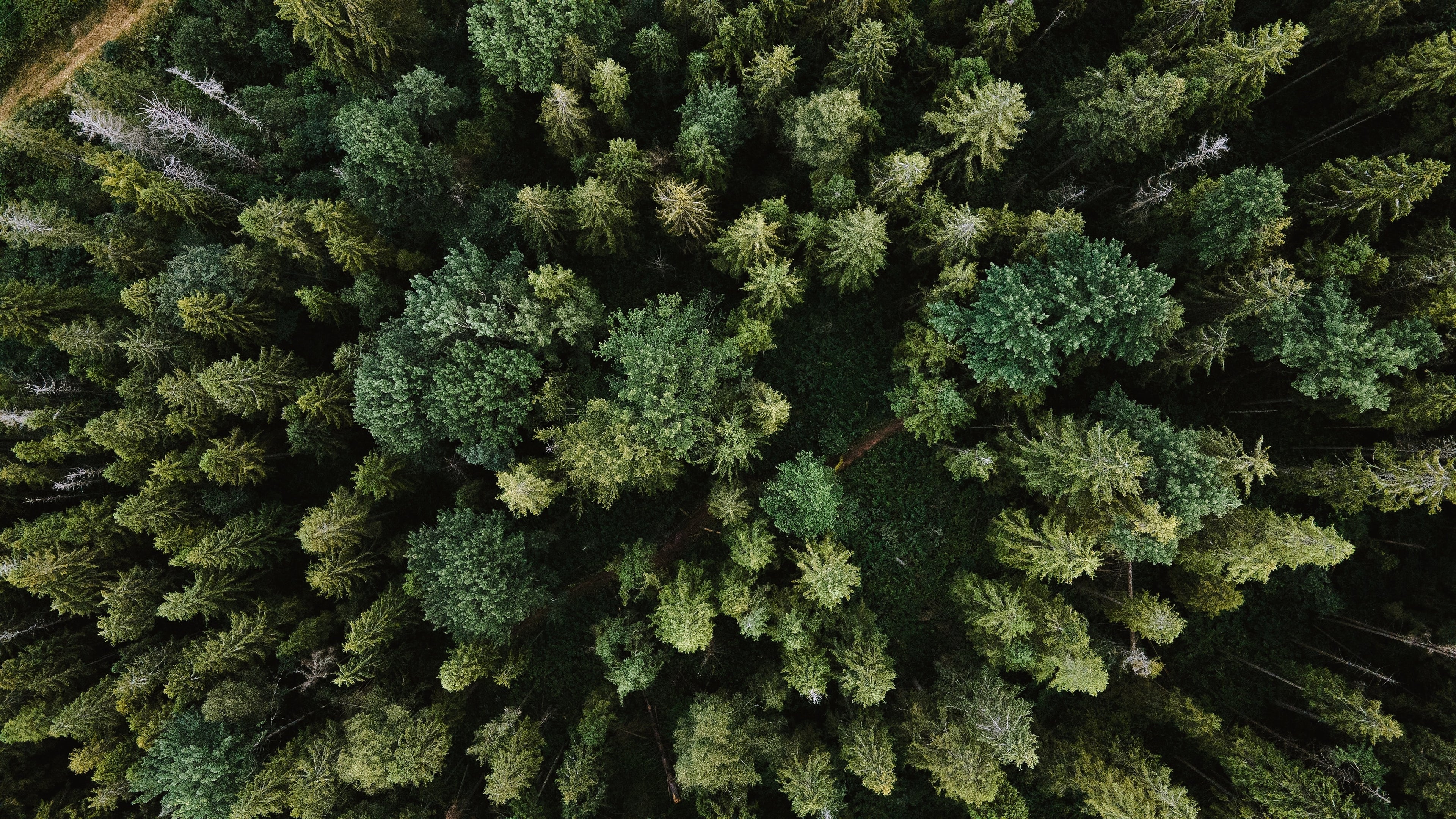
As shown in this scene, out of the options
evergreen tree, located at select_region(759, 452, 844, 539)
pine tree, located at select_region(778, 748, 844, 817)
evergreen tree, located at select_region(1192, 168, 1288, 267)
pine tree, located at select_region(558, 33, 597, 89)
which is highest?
pine tree, located at select_region(558, 33, 597, 89)

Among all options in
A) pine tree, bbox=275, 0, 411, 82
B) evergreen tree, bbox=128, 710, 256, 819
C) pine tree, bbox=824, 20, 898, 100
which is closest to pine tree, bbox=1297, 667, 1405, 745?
pine tree, bbox=824, 20, 898, 100

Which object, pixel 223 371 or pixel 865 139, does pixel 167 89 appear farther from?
pixel 865 139

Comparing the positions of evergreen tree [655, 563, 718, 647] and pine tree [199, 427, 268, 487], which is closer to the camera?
evergreen tree [655, 563, 718, 647]

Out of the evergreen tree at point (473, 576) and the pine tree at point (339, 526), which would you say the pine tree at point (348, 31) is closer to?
the pine tree at point (339, 526)

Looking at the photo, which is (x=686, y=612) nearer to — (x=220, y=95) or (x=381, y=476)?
(x=381, y=476)

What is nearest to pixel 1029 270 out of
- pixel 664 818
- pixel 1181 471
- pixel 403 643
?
pixel 1181 471

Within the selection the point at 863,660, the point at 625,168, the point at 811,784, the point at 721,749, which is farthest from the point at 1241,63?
the point at 721,749

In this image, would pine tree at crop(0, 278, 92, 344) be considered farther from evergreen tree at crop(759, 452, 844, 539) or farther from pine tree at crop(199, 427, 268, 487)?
evergreen tree at crop(759, 452, 844, 539)

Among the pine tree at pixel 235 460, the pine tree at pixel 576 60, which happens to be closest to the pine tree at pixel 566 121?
the pine tree at pixel 576 60
